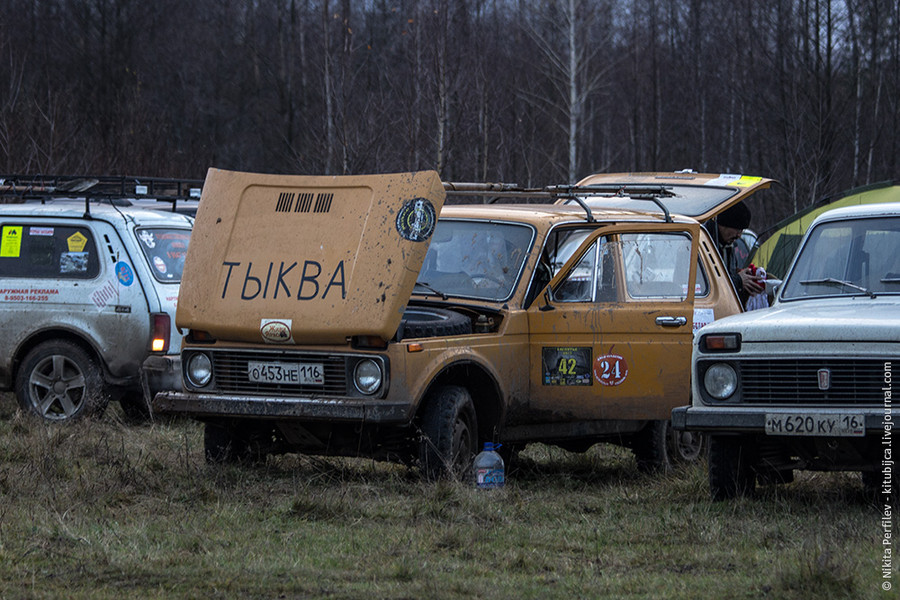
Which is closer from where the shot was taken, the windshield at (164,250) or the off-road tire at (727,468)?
the off-road tire at (727,468)

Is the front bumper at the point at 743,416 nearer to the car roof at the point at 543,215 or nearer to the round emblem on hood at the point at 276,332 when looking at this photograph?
the car roof at the point at 543,215

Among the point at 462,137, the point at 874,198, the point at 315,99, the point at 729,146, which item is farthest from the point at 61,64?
the point at 874,198

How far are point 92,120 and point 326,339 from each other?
26291 mm

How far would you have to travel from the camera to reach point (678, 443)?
9180 millimetres

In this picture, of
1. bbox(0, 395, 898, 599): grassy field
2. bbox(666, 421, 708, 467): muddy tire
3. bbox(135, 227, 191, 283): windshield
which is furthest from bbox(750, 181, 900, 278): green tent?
bbox(0, 395, 898, 599): grassy field

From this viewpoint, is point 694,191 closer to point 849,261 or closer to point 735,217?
point 735,217

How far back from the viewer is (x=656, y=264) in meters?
8.50

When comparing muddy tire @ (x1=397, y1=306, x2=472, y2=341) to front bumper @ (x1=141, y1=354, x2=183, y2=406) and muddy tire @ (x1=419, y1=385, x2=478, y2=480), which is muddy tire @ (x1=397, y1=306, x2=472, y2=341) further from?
front bumper @ (x1=141, y1=354, x2=183, y2=406)

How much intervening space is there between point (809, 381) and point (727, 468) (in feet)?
2.71

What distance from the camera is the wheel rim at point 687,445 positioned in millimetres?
9109

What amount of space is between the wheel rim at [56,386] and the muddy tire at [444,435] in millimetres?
4179

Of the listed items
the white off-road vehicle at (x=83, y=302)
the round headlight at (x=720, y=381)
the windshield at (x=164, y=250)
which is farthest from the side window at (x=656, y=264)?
the windshield at (x=164, y=250)

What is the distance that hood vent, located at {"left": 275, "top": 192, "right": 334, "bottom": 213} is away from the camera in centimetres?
761

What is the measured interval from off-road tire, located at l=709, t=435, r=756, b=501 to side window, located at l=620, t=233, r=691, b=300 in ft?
5.04
